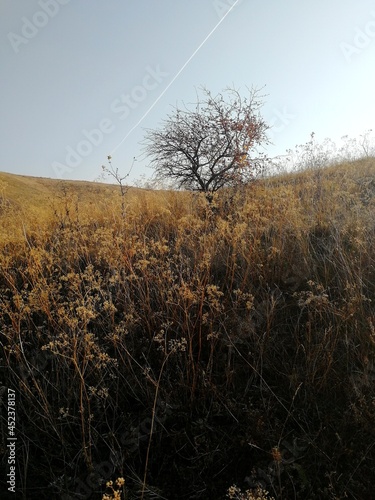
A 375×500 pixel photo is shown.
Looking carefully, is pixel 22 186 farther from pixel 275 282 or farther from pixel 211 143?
A: pixel 275 282

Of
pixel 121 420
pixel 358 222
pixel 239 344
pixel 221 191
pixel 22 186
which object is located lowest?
pixel 121 420

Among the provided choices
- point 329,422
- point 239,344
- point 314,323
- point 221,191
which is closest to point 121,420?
point 239,344

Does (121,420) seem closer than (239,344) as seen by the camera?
Yes

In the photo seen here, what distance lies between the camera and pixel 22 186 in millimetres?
22547

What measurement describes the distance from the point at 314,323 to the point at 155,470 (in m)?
1.50

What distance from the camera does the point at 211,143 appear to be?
7004mm

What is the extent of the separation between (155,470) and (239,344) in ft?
3.28

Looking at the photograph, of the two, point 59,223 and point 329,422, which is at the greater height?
point 59,223

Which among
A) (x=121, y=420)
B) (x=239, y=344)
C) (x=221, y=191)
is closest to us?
(x=121, y=420)

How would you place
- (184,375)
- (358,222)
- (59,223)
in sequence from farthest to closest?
(59,223), (358,222), (184,375)

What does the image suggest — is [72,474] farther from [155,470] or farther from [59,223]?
[59,223]

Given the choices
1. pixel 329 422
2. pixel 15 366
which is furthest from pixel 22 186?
pixel 329 422

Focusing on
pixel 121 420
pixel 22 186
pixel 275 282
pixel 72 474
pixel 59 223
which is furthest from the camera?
pixel 22 186

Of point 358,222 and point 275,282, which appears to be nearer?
point 275,282
